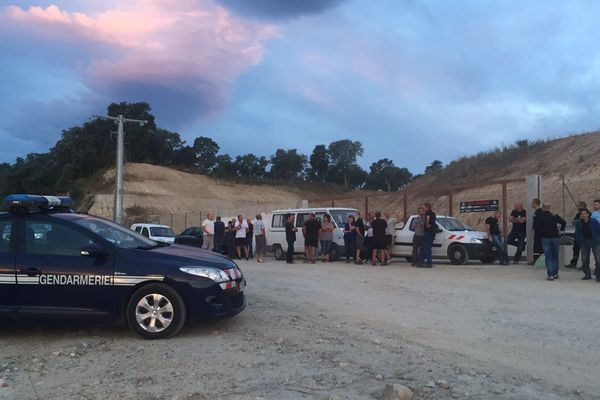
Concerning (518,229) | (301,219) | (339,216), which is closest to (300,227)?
(301,219)

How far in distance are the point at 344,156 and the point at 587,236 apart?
8620cm

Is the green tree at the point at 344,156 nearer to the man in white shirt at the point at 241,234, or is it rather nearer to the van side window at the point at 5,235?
the man in white shirt at the point at 241,234

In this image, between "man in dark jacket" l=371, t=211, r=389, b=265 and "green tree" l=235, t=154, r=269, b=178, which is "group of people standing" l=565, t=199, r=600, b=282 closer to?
"man in dark jacket" l=371, t=211, r=389, b=265

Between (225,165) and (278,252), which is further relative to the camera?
(225,165)

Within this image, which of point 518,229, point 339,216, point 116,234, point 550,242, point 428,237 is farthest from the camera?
point 339,216

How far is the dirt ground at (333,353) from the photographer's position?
481cm

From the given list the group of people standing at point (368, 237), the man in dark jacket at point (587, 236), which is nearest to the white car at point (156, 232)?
the group of people standing at point (368, 237)

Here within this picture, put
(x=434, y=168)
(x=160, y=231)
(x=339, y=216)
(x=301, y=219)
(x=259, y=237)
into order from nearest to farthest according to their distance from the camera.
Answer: (x=339, y=216), (x=259, y=237), (x=301, y=219), (x=160, y=231), (x=434, y=168)

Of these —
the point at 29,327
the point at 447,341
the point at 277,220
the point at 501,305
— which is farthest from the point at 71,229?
the point at 277,220

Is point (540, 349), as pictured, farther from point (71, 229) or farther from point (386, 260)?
point (386, 260)

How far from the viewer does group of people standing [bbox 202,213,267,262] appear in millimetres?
20000

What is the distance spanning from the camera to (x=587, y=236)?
1191 centimetres

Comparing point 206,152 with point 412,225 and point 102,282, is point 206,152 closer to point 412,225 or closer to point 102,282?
point 412,225

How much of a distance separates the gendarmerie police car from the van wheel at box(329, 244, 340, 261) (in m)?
12.0
